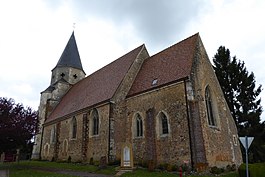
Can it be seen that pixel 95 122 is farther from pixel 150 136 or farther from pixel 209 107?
pixel 209 107

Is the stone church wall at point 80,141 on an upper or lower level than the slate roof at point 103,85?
lower

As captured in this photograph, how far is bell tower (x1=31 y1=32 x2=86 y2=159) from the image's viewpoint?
1103 inches

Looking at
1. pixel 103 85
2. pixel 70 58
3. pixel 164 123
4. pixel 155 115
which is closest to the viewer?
pixel 164 123

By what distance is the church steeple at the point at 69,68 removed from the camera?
32.0 m

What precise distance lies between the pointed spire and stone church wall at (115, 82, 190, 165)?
18206mm

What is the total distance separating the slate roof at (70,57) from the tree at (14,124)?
1548cm

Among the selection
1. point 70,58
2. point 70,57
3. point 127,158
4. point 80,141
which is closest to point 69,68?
point 70,58

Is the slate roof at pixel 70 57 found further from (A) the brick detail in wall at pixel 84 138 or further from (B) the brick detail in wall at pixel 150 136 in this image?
(B) the brick detail in wall at pixel 150 136

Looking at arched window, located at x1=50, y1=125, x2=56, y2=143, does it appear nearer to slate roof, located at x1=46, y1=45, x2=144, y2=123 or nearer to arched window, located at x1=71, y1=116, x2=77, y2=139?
slate roof, located at x1=46, y1=45, x2=144, y2=123

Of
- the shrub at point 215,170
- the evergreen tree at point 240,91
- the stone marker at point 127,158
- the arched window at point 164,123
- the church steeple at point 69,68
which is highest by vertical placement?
the church steeple at point 69,68

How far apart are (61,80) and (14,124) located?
15276mm

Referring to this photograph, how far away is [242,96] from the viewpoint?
22.0 meters

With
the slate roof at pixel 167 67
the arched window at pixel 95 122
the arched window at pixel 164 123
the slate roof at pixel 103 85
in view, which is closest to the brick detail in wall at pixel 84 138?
the arched window at pixel 95 122

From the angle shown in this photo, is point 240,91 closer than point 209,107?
No
